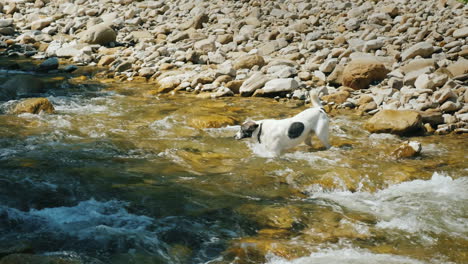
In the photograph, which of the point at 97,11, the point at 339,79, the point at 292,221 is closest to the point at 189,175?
the point at 292,221

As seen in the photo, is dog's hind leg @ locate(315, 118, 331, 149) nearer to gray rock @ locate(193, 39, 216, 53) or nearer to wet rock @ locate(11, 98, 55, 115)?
wet rock @ locate(11, 98, 55, 115)

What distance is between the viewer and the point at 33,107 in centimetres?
1072

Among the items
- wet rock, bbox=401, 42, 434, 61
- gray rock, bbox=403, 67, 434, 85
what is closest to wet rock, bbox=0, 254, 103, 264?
gray rock, bbox=403, 67, 434, 85

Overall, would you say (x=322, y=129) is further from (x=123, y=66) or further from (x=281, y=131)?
(x=123, y=66)

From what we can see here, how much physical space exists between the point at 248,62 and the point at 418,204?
32.7ft

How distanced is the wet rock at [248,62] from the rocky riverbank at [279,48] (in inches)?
1.4

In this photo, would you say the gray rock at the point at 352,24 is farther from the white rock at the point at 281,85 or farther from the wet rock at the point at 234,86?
the wet rock at the point at 234,86

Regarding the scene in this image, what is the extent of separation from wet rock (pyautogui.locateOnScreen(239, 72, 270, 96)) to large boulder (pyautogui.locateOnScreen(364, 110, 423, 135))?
4.22 metres

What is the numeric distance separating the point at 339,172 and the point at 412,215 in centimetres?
157

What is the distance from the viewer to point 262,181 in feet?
22.9

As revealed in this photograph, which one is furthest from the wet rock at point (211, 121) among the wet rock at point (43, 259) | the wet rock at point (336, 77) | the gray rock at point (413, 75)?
the wet rock at point (43, 259)

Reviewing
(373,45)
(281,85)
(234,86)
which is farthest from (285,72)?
(373,45)

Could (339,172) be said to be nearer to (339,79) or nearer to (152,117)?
(152,117)

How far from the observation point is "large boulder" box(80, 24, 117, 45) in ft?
68.9
